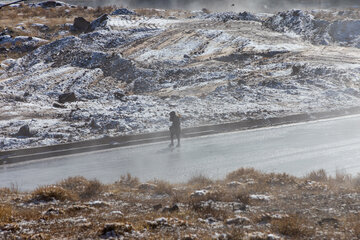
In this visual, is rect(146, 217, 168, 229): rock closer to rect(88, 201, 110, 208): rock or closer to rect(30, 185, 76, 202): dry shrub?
rect(88, 201, 110, 208): rock

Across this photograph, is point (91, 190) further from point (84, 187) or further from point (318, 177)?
point (318, 177)

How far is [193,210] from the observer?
Result: 8.06 meters

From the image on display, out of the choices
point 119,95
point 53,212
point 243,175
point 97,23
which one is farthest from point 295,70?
point 53,212

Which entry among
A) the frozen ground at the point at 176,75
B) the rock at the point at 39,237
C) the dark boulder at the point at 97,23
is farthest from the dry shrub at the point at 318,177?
the dark boulder at the point at 97,23

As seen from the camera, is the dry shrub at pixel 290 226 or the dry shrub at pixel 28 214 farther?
the dry shrub at pixel 28 214

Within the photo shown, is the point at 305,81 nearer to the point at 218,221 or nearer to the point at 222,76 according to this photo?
the point at 222,76

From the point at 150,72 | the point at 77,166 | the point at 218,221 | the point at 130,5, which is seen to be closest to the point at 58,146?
the point at 77,166

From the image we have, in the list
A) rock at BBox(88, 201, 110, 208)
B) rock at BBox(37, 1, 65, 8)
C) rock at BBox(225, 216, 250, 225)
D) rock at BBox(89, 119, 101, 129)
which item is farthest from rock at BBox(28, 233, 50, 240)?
rock at BBox(37, 1, 65, 8)

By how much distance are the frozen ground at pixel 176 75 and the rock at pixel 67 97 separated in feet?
1.58

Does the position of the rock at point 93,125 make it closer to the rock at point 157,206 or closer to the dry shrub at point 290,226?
the rock at point 157,206

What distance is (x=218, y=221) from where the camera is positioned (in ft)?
24.1

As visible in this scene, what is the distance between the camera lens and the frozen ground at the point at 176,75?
22.3 m

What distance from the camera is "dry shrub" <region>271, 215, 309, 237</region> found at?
6441 mm

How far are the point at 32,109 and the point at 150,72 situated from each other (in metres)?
11.1
